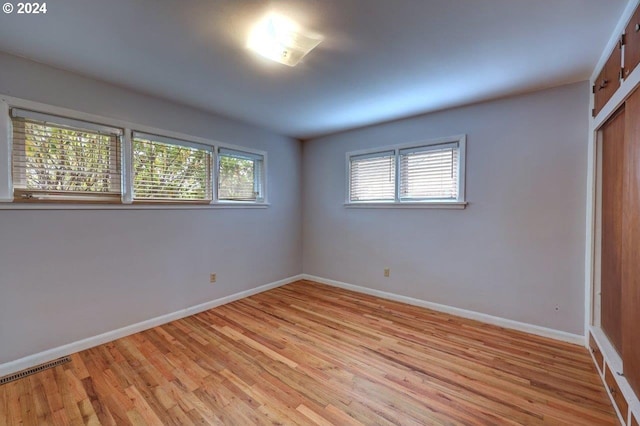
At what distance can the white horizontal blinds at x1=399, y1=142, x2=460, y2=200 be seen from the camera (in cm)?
319

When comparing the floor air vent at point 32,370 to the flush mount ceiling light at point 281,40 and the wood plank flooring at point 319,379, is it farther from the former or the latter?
the flush mount ceiling light at point 281,40

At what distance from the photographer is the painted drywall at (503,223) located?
2527 mm

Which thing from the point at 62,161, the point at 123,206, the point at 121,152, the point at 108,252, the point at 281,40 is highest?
the point at 281,40

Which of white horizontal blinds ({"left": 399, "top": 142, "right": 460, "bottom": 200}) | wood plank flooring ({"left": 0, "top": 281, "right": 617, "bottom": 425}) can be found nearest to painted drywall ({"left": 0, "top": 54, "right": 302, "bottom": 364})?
wood plank flooring ({"left": 0, "top": 281, "right": 617, "bottom": 425})

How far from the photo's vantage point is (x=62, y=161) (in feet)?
7.55

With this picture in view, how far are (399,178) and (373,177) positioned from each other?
41cm

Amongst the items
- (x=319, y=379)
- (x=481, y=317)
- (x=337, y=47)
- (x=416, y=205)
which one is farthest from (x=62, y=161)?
Answer: (x=481, y=317)

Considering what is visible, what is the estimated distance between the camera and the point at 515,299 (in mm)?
2803

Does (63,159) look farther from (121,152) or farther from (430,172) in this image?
(430,172)

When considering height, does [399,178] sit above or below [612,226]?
above

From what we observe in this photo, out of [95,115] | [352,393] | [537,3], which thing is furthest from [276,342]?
[537,3]

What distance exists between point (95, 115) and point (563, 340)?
190 inches

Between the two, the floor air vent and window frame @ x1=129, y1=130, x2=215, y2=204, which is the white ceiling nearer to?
window frame @ x1=129, y1=130, x2=215, y2=204

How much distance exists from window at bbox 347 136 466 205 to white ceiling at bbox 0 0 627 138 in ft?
1.97
